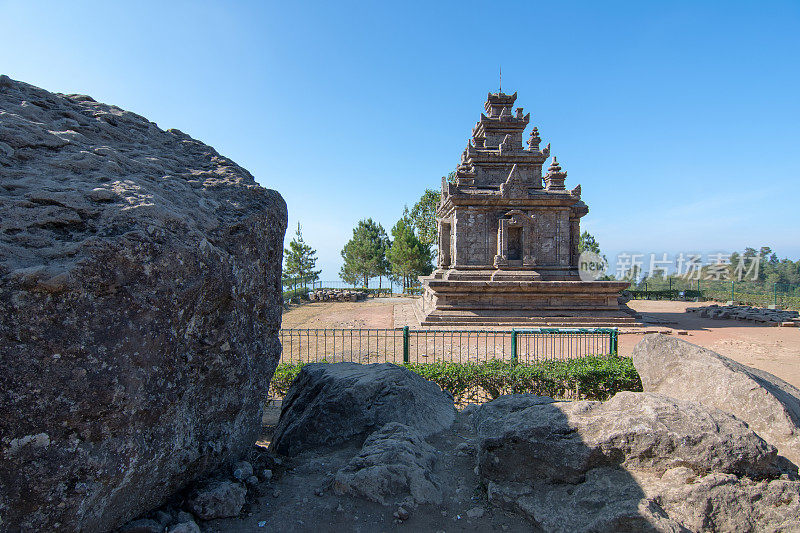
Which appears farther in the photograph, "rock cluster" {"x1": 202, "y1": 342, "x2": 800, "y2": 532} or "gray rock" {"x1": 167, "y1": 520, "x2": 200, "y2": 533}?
"rock cluster" {"x1": 202, "y1": 342, "x2": 800, "y2": 532}

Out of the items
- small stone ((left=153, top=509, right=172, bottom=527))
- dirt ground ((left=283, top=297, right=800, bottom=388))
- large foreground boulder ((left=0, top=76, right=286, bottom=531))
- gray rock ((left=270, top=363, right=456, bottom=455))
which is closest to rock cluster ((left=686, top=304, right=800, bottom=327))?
dirt ground ((left=283, top=297, right=800, bottom=388))

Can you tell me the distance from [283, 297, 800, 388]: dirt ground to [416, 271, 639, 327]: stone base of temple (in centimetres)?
119

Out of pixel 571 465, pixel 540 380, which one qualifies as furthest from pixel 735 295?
pixel 571 465

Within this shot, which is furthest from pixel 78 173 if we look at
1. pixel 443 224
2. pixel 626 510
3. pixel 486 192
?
pixel 443 224

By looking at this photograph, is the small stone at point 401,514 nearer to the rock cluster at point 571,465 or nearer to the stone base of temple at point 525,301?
the rock cluster at point 571,465

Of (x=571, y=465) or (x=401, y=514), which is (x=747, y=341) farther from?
(x=401, y=514)

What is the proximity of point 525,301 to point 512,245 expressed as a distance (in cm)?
243

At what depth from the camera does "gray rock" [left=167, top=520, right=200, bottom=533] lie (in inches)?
103

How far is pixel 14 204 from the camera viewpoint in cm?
243

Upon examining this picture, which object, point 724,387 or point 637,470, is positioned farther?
point 724,387

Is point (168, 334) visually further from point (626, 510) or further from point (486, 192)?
point (486, 192)

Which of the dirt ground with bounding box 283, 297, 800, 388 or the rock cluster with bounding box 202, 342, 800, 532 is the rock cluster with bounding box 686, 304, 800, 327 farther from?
the rock cluster with bounding box 202, 342, 800, 532

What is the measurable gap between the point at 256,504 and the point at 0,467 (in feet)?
5.86

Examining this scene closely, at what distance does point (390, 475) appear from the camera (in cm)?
333
